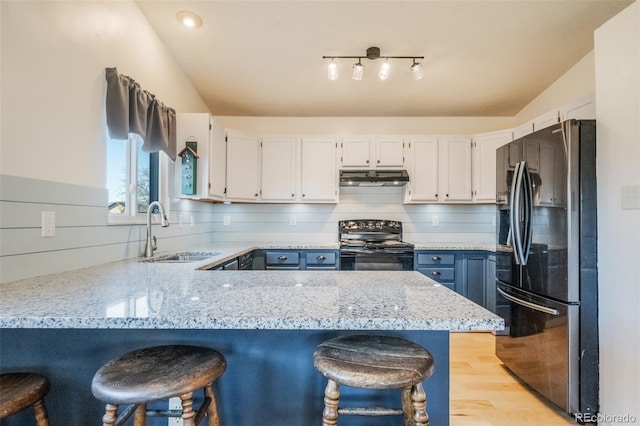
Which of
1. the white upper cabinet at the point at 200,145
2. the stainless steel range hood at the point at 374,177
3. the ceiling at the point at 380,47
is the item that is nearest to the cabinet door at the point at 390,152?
the stainless steel range hood at the point at 374,177

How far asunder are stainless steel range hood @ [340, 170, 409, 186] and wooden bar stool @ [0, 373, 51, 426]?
2.78 meters

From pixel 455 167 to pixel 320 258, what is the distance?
1915 millimetres

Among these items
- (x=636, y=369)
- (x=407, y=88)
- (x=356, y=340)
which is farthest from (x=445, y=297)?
(x=407, y=88)

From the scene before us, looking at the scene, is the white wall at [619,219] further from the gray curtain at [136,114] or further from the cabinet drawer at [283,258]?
the gray curtain at [136,114]

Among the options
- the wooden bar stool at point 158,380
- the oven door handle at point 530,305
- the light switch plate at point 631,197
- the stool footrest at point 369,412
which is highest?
the light switch plate at point 631,197

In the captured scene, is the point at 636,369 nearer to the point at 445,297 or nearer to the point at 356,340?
the point at 445,297

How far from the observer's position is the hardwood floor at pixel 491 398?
1.69m

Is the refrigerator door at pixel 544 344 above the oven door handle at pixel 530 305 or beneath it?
beneath

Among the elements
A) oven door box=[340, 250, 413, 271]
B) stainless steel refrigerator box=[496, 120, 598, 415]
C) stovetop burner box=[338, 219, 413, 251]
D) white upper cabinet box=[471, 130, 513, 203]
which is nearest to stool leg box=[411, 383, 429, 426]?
stainless steel refrigerator box=[496, 120, 598, 415]

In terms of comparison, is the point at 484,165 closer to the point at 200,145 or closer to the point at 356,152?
the point at 356,152

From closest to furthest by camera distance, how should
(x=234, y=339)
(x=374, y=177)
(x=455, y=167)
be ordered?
(x=234, y=339) → (x=374, y=177) → (x=455, y=167)

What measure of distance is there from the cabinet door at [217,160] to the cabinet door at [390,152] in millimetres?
1749

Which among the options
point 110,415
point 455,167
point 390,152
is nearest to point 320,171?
point 390,152

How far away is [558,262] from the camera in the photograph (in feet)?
5.63
